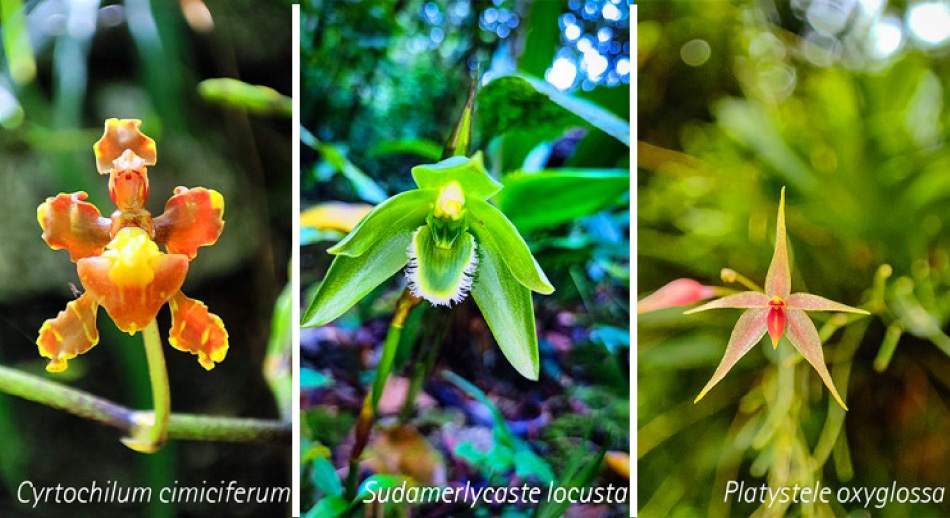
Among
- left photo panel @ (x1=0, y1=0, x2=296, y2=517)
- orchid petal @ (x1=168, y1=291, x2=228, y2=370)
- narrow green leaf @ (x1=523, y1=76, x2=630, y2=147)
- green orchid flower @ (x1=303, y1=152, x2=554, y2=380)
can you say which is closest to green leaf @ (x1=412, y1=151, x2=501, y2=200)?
green orchid flower @ (x1=303, y1=152, x2=554, y2=380)

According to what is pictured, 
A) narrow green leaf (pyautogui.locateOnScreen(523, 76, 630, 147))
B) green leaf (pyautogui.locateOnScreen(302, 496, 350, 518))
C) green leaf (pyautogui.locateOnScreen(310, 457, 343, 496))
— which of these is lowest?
green leaf (pyautogui.locateOnScreen(302, 496, 350, 518))

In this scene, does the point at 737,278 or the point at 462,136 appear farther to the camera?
the point at 737,278

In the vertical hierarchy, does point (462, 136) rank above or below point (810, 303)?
above

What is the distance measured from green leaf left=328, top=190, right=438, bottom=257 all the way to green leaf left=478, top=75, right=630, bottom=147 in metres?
0.13

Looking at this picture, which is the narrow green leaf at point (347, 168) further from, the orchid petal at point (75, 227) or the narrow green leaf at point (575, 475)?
the narrow green leaf at point (575, 475)

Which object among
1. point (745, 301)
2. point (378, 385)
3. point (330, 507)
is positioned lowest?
point (330, 507)

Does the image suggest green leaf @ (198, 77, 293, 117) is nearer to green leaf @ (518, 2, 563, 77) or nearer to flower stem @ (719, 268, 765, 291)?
green leaf @ (518, 2, 563, 77)

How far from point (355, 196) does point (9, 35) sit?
0.52 metres

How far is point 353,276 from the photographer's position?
83cm

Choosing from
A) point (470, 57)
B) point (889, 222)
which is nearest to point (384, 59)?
point (470, 57)

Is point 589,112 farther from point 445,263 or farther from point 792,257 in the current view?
point 792,257

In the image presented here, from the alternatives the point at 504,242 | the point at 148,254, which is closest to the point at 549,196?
the point at 504,242

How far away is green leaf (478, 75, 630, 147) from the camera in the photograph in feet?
2.54

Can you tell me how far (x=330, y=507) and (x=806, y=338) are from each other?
2.39ft
